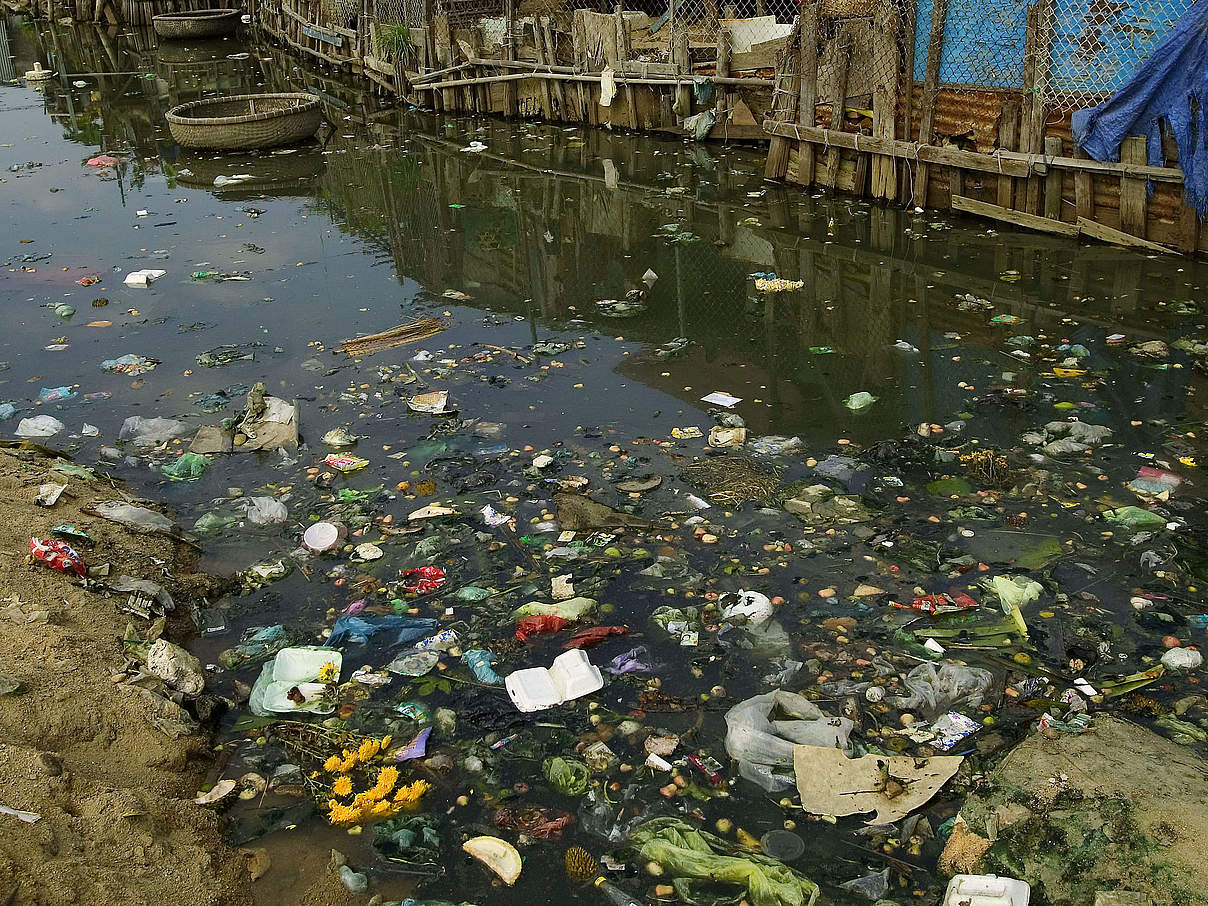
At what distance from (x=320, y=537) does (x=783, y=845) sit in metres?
2.60

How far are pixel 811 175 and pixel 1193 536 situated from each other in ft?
20.5

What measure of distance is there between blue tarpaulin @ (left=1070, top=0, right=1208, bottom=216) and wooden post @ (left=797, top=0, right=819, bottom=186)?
2.79 metres

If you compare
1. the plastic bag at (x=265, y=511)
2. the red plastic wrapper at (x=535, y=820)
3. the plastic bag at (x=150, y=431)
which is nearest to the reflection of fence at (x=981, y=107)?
the plastic bag at (x=265, y=511)

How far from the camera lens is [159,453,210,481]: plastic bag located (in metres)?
5.27

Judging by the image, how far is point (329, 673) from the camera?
3.78m

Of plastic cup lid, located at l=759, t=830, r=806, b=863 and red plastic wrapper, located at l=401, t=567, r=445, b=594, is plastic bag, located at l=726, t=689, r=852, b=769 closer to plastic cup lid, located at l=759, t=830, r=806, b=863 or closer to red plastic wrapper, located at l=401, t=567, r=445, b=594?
plastic cup lid, located at l=759, t=830, r=806, b=863

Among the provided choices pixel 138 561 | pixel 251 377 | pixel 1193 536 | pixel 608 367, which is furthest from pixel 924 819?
pixel 251 377

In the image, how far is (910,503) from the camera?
4.68 meters

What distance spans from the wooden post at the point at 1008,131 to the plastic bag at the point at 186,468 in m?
6.51

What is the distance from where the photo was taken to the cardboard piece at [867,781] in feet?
10.1

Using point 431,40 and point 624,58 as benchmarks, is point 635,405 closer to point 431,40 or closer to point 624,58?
point 624,58

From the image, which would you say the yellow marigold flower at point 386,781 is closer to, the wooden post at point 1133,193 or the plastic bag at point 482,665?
the plastic bag at point 482,665

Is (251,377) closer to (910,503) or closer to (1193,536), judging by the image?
(910,503)

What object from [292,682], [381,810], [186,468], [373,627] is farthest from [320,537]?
[381,810]
